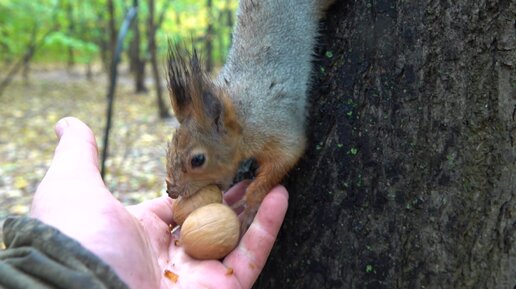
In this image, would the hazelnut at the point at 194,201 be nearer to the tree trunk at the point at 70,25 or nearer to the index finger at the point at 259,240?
the index finger at the point at 259,240

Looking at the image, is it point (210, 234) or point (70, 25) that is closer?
point (210, 234)

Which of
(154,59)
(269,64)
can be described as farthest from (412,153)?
(154,59)

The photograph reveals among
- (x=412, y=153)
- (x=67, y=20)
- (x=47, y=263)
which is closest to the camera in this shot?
(x=47, y=263)

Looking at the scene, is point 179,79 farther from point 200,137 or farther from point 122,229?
point 122,229

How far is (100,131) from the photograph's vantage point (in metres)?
6.32

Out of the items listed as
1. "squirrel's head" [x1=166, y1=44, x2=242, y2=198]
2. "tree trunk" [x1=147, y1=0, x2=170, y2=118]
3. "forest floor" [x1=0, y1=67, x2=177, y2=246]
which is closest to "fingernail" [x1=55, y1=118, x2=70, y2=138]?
"squirrel's head" [x1=166, y1=44, x2=242, y2=198]

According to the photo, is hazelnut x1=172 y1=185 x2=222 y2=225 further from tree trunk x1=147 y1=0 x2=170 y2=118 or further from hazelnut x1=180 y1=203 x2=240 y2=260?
tree trunk x1=147 y1=0 x2=170 y2=118

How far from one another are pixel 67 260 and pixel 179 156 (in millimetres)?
561

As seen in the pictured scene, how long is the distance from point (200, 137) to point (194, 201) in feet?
0.62

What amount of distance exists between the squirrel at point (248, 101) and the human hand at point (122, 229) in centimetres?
14

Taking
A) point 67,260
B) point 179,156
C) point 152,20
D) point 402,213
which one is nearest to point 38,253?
point 67,260

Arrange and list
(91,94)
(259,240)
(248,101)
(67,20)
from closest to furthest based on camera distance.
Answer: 1. (259,240)
2. (248,101)
3. (91,94)
4. (67,20)

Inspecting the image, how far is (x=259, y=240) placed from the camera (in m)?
1.30

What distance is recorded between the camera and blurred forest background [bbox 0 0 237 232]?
170 inches
